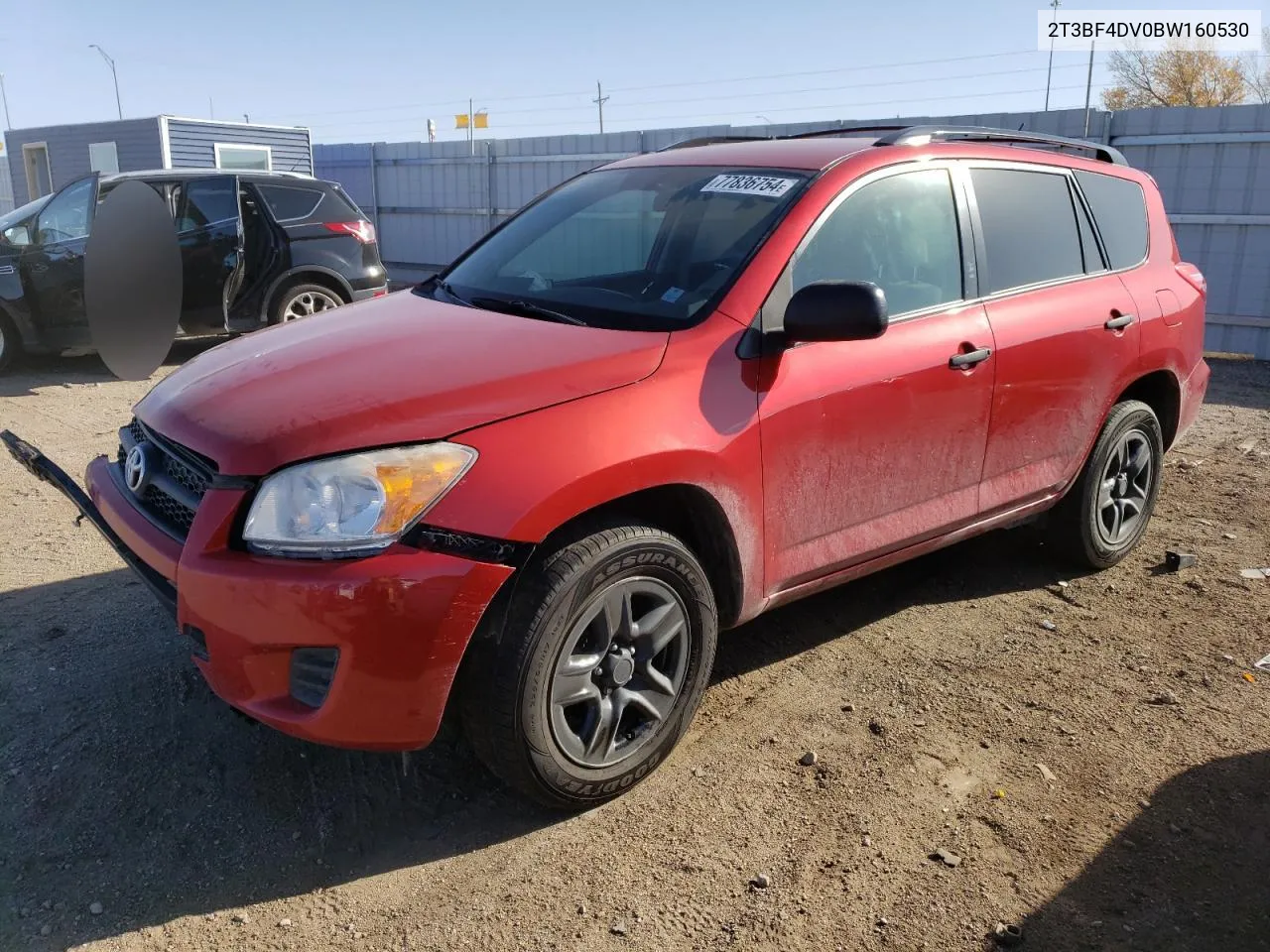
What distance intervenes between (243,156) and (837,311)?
21818mm

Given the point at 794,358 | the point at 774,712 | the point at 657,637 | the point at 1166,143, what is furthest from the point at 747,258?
the point at 1166,143

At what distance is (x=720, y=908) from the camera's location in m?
2.51

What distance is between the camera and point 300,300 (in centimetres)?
921

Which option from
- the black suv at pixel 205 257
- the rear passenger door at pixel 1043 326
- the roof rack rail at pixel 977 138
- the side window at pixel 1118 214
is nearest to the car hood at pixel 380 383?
the roof rack rail at pixel 977 138

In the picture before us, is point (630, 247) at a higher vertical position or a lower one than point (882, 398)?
higher

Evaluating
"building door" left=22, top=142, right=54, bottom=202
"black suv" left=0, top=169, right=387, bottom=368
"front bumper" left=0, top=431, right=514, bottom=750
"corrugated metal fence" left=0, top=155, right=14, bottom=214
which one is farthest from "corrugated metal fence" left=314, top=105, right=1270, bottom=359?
"corrugated metal fence" left=0, top=155, right=14, bottom=214

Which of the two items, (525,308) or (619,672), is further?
(525,308)

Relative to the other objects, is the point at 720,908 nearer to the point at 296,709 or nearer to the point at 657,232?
the point at 296,709

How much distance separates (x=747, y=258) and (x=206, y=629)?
6.07 ft

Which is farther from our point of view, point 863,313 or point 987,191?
point 987,191

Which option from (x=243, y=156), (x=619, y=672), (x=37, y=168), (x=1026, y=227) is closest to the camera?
(x=619, y=672)

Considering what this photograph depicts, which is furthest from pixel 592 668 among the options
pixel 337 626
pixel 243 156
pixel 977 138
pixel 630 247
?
pixel 243 156

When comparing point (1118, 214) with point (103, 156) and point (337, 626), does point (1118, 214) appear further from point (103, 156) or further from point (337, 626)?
point (103, 156)

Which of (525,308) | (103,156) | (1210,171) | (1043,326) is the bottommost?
(1043,326)
